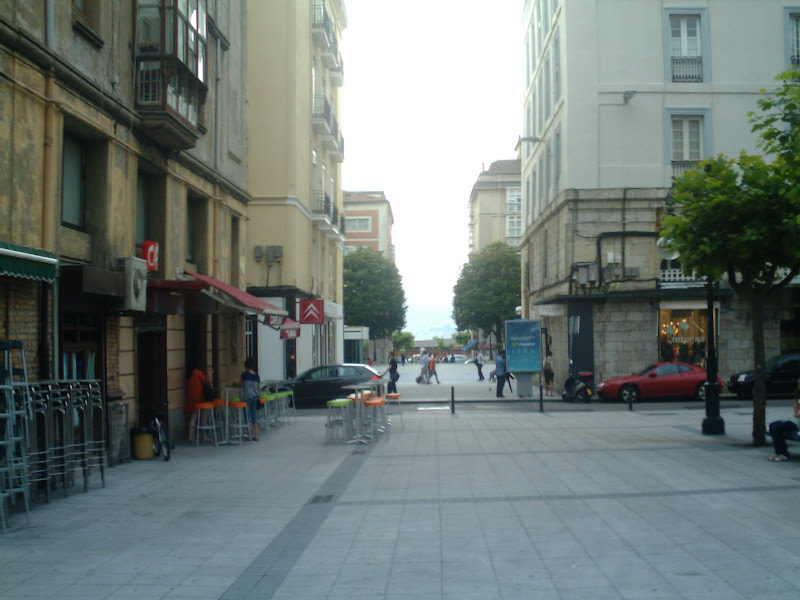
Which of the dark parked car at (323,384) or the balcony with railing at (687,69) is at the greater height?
the balcony with railing at (687,69)

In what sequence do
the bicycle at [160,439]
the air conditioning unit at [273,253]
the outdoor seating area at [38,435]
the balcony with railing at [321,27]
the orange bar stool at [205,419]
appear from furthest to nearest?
1. the balcony with railing at [321,27]
2. the air conditioning unit at [273,253]
3. the orange bar stool at [205,419]
4. the bicycle at [160,439]
5. the outdoor seating area at [38,435]

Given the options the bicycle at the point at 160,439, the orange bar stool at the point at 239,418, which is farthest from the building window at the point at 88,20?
the orange bar stool at the point at 239,418

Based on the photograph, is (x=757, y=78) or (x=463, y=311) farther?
(x=463, y=311)

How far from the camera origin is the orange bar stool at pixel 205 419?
15836 millimetres

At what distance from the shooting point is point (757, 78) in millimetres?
30266

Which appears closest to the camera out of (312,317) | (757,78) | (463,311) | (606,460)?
(606,460)

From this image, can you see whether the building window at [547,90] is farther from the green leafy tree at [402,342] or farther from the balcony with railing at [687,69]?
the green leafy tree at [402,342]

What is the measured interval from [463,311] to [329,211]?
117 ft

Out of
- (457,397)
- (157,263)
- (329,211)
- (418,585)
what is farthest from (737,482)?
(329,211)

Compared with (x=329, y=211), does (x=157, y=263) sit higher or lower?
lower

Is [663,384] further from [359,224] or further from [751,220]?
[359,224]

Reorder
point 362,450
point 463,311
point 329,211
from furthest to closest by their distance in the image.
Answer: point 463,311 < point 329,211 < point 362,450

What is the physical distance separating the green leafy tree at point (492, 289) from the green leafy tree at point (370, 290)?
669cm

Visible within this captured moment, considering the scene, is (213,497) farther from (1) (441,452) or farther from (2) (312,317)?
(2) (312,317)
